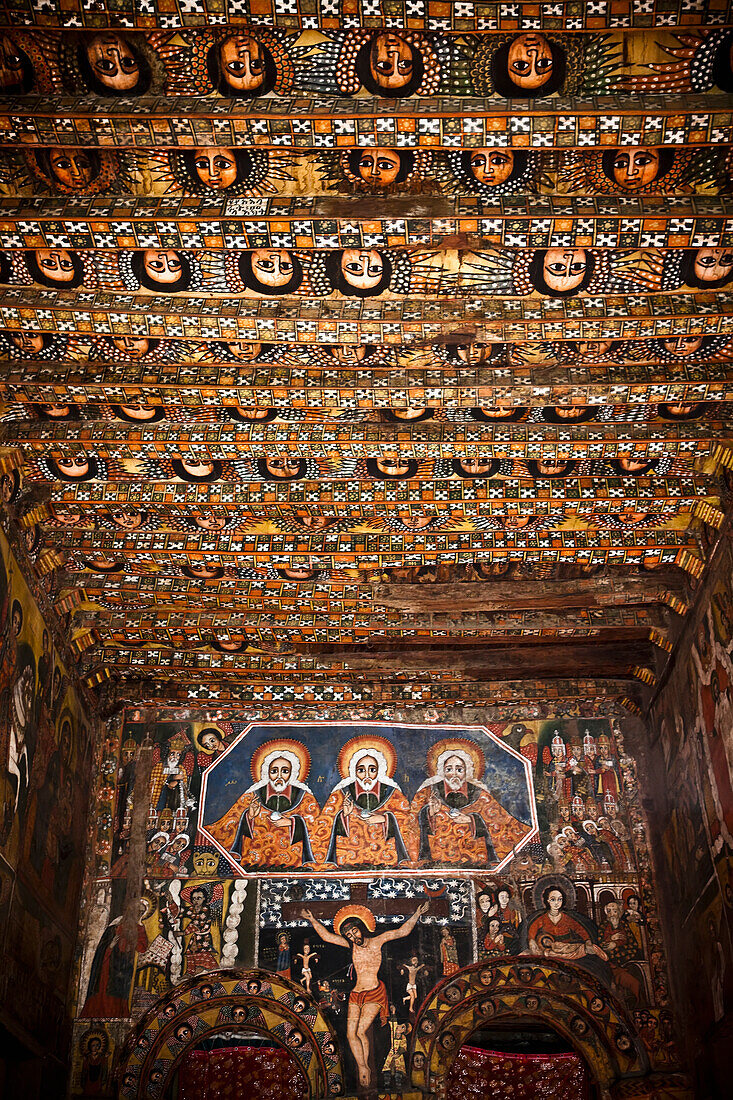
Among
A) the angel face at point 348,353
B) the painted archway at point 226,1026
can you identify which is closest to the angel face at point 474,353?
the angel face at point 348,353

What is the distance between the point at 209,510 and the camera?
8477 mm

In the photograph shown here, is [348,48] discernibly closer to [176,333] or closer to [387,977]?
[176,333]

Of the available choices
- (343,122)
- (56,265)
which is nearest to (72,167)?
(56,265)

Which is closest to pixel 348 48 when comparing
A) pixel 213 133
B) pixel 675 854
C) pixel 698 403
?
pixel 213 133

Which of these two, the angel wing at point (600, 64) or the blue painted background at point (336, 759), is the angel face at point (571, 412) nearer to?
the angel wing at point (600, 64)

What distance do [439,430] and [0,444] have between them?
10.9 feet

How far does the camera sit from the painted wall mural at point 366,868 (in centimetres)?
1002

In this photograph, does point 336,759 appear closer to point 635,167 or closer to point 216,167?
point 216,167

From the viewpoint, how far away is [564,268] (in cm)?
630

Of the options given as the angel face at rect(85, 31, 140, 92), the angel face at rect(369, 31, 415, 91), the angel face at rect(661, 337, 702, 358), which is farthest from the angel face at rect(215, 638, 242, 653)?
the angel face at rect(369, 31, 415, 91)

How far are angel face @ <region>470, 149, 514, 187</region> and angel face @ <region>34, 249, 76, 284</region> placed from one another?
249cm

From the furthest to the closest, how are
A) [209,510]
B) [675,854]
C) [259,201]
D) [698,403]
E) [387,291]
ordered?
[675,854] → [209,510] → [698,403] → [387,291] → [259,201]

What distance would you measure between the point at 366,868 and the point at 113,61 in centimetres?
804

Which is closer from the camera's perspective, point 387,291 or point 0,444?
point 387,291
